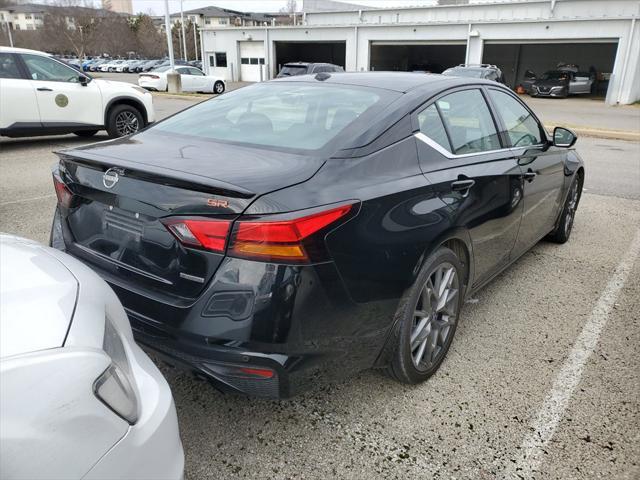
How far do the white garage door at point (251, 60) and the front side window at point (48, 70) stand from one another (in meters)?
33.3

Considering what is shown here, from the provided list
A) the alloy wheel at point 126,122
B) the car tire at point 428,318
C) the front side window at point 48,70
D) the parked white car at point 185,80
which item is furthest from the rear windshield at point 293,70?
the car tire at point 428,318

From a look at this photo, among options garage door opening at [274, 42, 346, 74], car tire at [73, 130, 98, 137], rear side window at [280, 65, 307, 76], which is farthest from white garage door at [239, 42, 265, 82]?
car tire at [73, 130, 98, 137]

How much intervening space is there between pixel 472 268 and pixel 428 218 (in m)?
0.73

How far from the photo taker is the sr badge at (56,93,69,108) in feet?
29.7

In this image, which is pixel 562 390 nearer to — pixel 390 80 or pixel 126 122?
pixel 390 80

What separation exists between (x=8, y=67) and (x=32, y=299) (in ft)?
29.2

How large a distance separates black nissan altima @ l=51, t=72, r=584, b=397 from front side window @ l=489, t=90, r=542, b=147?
0.48 meters

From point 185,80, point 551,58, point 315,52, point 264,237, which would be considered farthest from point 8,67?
point 315,52

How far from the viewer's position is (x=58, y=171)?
8.68 ft

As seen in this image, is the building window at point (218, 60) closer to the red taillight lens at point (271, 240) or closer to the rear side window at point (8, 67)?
the rear side window at point (8, 67)

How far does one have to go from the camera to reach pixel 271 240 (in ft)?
6.24

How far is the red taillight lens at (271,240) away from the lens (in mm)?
1899

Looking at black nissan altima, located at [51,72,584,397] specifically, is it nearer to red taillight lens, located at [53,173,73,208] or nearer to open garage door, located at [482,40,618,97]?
red taillight lens, located at [53,173,73,208]

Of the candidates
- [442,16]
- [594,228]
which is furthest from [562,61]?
[594,228]
